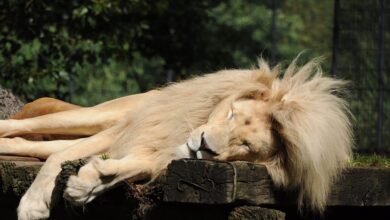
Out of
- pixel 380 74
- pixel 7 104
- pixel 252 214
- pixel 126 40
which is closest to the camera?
pixel 252 214

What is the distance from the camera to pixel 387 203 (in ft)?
12.6

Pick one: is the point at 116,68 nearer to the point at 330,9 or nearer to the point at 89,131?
the point at 330,9

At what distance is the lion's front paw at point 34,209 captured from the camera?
3.91 meters

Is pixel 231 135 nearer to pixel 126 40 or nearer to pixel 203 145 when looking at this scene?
pixel 203 145

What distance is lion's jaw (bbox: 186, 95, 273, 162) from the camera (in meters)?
3.62

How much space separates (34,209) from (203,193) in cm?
87

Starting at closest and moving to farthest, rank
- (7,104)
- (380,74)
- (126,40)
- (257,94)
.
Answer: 1. (257,94)
2. (7,104)
3. (126,40)
4. (380,74)

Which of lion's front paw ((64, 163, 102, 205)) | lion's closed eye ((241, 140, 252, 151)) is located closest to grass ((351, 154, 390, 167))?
lion's closed eye ((241, 140, 252, 151))

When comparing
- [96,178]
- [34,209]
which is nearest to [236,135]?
[96,178]

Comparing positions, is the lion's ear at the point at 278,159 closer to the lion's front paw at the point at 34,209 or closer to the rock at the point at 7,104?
the lion's front paw at the point at 34,209

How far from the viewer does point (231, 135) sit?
12.1 feet

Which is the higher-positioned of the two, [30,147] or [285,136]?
[285,136]

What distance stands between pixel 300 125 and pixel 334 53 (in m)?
5.85

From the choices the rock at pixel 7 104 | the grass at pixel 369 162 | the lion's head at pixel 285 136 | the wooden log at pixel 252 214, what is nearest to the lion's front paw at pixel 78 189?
the lion's head at pixel 285 136
